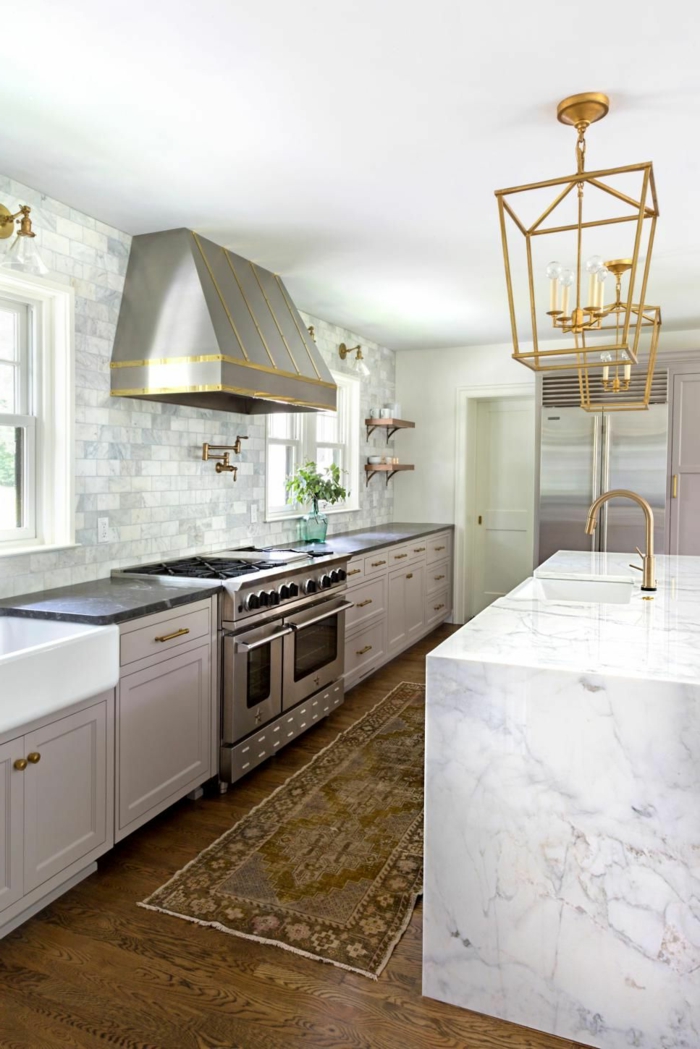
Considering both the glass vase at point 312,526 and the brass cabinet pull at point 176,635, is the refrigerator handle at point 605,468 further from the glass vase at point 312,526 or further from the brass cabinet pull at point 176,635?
the brass cabinet pull at point 176,635

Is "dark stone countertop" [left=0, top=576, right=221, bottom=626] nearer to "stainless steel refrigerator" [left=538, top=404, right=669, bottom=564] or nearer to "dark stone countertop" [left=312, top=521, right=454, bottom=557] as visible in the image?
"dark stone countertop" [left=312, top=521, right=454, bottom=557]

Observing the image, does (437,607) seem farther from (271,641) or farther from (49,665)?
(49,665)

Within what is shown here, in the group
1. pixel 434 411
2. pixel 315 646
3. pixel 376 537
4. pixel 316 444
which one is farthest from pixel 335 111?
pixel 434 411

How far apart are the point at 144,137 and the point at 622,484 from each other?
13.4 ft

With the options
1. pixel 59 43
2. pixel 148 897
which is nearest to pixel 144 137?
pixel 59 43

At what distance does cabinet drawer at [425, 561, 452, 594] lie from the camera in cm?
607

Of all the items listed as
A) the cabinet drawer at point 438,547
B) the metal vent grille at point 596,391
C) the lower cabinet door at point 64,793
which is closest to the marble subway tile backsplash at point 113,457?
the lower cabinet door at point 64,793

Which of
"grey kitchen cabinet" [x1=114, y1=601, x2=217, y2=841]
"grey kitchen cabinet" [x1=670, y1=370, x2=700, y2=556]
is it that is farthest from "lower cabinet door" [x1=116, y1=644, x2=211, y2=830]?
"grey kitchen cabinet" [x1=670, y1=370, x2=700, y2=556]

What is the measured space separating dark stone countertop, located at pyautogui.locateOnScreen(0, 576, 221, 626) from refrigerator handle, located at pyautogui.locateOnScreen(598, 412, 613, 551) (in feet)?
11.1

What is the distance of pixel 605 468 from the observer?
5.42 metres

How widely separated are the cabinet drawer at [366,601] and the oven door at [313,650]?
0.79ft

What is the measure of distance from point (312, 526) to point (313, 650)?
3.60ft

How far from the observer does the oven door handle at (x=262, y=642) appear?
10.4 ft

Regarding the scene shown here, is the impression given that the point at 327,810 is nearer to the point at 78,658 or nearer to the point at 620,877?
the point at 78,658
